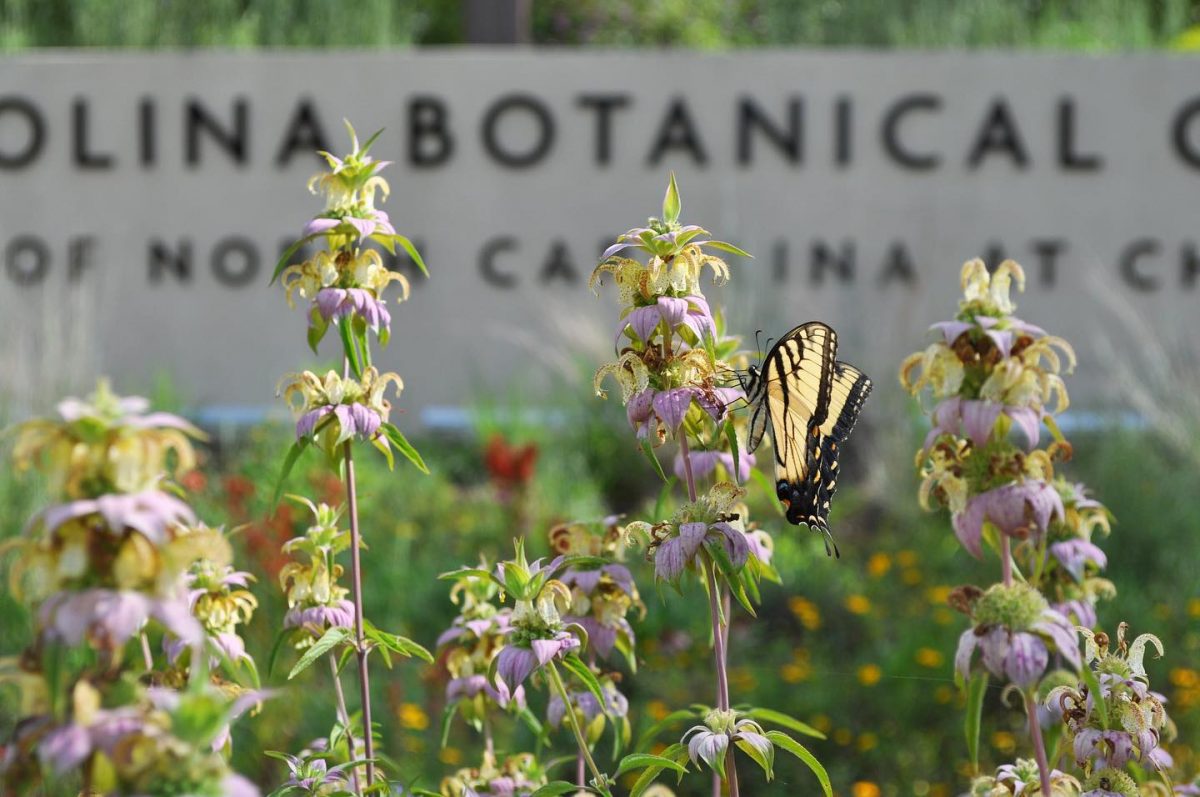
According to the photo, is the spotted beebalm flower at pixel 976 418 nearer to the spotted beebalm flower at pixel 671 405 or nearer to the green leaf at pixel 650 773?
the spotted beebalm flower at pixel 671 405

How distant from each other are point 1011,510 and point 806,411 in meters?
0.66

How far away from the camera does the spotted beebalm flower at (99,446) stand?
3.03ft

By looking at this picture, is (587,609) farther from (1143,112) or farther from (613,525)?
(1143,112)

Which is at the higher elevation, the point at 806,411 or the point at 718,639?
the point at 806,411

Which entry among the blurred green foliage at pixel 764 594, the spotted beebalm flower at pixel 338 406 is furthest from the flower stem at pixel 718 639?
the blurred green foliage at pixel 764 594

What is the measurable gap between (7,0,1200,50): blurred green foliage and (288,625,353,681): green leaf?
26.9ft

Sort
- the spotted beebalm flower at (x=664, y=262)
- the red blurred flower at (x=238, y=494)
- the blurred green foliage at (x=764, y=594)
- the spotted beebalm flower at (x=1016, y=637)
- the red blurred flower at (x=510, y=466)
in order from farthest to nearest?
the red blurred flower at (x=510, y=466)
the red blurred flower at (x=238, y=494)
the blurred green foliage at (x=764, y=594)
the spotted beebalm flower at (x=664, y=262)
the spotted beebalm flower at (x=1016, y=637)

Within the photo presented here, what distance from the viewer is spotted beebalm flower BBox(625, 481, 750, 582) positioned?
4.76 feet

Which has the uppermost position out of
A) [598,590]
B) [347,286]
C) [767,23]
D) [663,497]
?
[767,23]

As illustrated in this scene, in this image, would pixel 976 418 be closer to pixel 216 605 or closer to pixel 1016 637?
pixel 1016 637

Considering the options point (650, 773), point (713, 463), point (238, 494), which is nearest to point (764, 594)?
point (238, 494)

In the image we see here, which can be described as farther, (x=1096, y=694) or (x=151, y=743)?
(x=1096, y=694)

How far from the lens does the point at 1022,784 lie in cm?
148

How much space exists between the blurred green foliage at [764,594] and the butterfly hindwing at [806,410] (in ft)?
2.91
